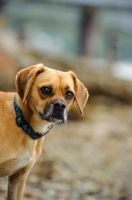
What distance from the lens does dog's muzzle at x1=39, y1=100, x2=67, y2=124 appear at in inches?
139

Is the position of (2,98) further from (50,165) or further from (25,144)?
(50,165)

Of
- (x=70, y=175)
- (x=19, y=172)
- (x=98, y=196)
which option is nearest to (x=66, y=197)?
(x=98, y=196)

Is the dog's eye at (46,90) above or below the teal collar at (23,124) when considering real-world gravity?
above

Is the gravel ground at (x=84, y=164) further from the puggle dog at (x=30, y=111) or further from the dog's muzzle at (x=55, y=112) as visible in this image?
the dog's muzzle at (x=55, y=112)

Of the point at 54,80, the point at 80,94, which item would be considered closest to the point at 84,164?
the point at 80,94

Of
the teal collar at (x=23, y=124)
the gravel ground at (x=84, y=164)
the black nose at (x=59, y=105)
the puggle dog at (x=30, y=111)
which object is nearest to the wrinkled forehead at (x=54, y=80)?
the puggle dog at (x=30, y=111)

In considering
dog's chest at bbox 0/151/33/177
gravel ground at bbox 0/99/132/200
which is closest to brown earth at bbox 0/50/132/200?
gravel ground at bbox 0/99/132/200

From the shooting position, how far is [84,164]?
700 cm

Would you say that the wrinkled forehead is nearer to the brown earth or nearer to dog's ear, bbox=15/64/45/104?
dog's ear, bbox=15/64/45/104

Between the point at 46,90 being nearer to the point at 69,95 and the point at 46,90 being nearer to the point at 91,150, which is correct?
the point at 69,95

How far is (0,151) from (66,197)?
200cm

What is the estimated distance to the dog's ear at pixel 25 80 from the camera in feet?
11.8

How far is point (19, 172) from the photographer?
12.9 ft

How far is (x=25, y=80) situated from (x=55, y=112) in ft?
1.27
